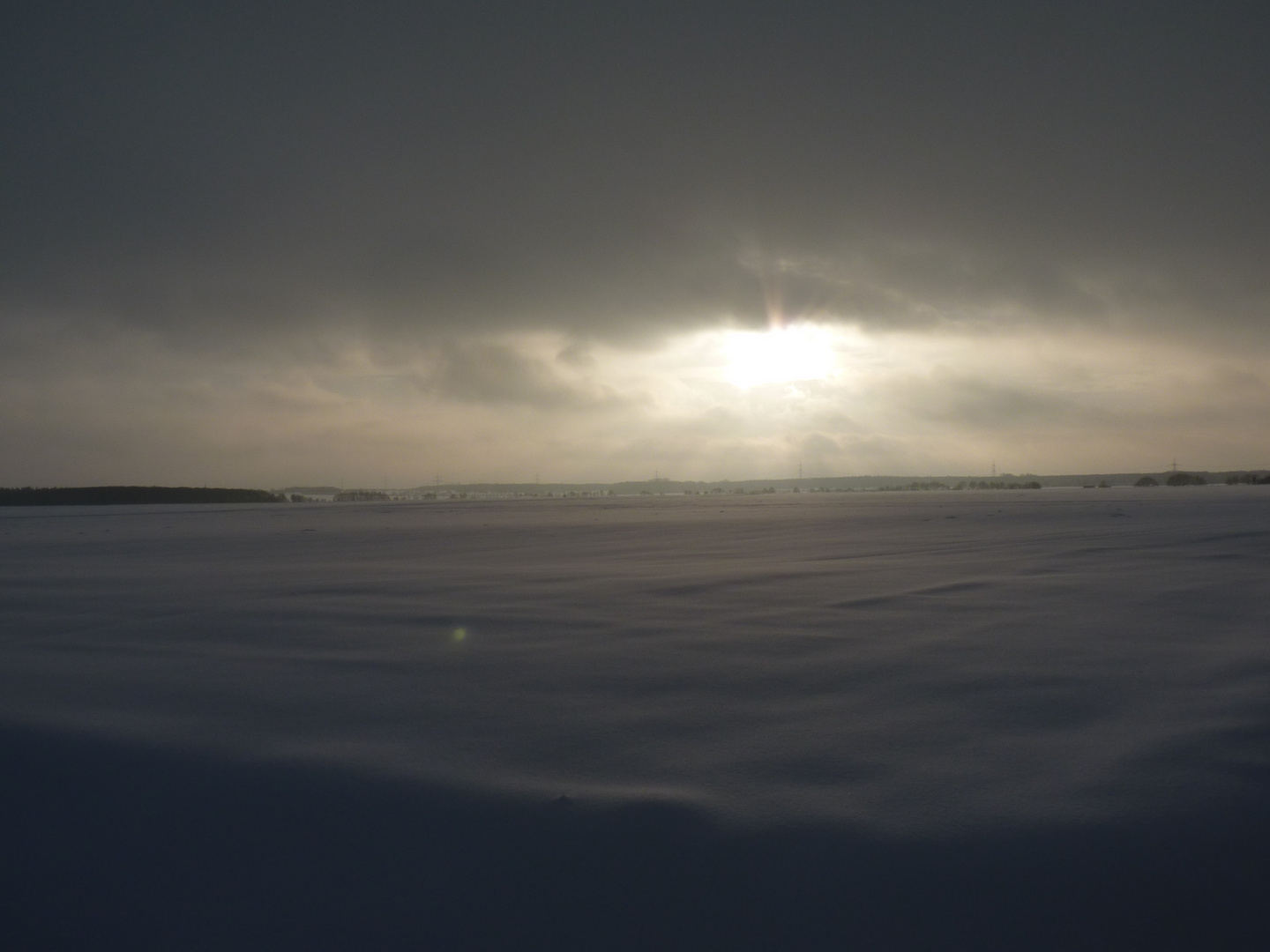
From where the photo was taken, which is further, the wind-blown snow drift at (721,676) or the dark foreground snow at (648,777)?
the wind-blown snow drift at (721,676)

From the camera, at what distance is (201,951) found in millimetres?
2166

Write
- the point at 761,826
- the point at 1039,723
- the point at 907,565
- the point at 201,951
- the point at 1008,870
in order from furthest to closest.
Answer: the point at 907,565
the point at 1039,723
the point at 761,826
the point at 1008,870
the point at 201,951

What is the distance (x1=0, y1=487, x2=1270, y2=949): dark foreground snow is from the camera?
7.35 ft

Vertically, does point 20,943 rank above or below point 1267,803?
below

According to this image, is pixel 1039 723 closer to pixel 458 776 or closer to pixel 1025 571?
pixel 458 776

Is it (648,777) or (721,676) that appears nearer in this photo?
(648,777)

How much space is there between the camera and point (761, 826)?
2.62m

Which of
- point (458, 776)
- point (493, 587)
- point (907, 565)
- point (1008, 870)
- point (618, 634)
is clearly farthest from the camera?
point (907, 565)

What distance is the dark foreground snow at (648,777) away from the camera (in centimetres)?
224

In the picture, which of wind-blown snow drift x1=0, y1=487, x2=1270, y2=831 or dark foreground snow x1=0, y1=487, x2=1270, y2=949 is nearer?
dark foreground snow x1=0, y1=487, x2=1270, y2=949

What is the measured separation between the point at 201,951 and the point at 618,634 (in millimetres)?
3602

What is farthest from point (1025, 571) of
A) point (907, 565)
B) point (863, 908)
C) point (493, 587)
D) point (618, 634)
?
point (863, 908)

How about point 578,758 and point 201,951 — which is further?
point 578,758

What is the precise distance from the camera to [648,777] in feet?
9.82
